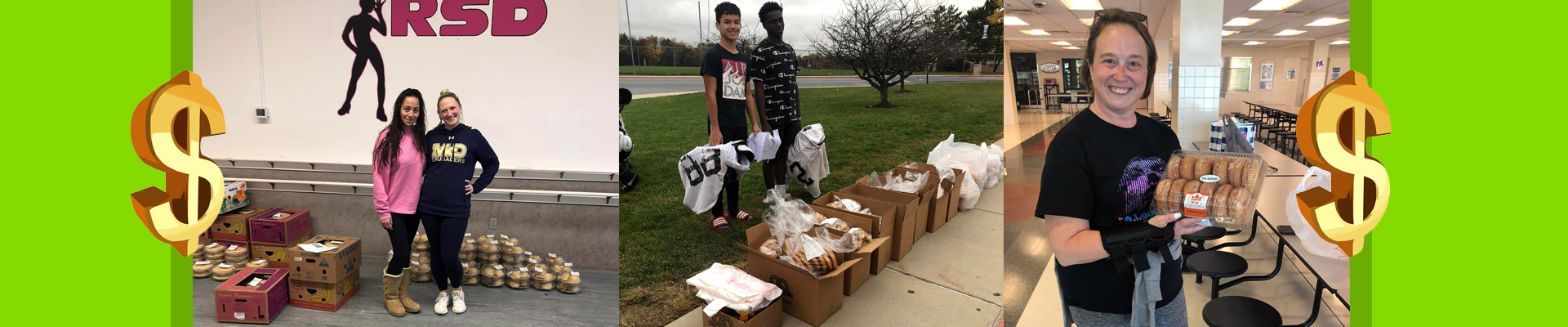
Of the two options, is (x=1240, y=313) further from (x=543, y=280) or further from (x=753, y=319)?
(x=543, y=280)

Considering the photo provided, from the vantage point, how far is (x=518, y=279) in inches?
138

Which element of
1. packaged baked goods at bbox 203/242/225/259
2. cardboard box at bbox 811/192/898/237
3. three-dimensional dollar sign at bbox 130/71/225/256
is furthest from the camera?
packaged baked goods at bbox 203/242/225/259

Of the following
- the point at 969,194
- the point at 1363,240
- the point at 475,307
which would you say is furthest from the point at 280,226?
the point at 1363,240

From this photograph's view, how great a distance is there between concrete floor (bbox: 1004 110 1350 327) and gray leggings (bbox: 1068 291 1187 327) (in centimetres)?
11

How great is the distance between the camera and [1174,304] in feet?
6.14

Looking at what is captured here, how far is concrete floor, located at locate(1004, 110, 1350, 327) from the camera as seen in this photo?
191 centimetres

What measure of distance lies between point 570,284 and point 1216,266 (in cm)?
273

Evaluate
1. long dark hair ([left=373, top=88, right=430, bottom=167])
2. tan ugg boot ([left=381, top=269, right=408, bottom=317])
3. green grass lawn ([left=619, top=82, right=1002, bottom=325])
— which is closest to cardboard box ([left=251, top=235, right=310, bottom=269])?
tan ugg boot ([left=381, top=269, right=408, bottom=317])

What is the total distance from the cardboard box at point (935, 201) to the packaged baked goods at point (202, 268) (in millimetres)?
3576

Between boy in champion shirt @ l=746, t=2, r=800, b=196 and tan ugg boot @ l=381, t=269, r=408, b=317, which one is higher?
boy in champion shirt @ l=746, t=2, r=800, b=196

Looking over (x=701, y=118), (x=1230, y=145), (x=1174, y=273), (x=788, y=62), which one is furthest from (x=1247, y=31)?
(x=701, y=118)

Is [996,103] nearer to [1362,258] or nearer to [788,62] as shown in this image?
[788,62]

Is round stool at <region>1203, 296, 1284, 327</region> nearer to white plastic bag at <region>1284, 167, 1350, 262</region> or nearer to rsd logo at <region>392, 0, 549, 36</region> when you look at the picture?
white plastic bag at <region>1284, 167, 1350, 262</region>

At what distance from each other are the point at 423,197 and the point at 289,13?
1.09m
